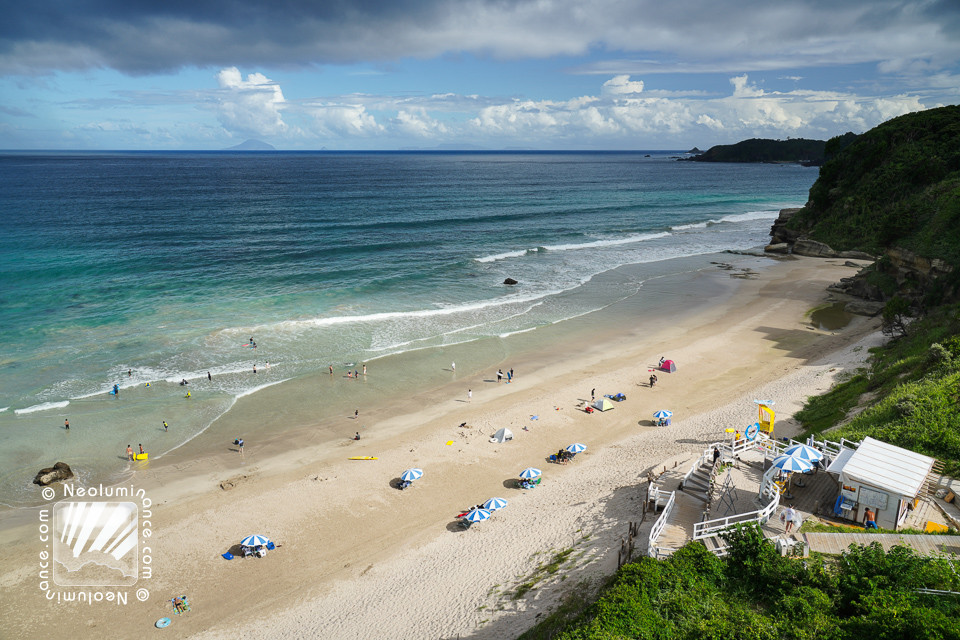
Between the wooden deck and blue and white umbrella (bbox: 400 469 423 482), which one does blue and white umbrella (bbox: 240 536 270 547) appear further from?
the wooden deck

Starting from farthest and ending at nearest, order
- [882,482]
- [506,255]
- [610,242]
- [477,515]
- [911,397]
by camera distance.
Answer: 1. [610,242]
2. [506,255]
3. [477,515]
4. [911,397]
5. [882,482]

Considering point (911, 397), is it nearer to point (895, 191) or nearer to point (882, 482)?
point (882, 482)

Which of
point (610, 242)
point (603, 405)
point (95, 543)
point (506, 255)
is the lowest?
point (95, 543)

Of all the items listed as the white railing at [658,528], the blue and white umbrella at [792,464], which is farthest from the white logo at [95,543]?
the blue and white umbrella at [792,464]

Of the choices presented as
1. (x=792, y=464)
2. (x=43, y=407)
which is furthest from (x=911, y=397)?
(x=43, y=407)

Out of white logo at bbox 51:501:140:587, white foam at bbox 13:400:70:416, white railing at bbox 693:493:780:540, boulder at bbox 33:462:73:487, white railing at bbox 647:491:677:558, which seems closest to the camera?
white railing at bbox 647:491:677:558

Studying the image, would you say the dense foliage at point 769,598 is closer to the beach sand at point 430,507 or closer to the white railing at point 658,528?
the white railing at point 658,528

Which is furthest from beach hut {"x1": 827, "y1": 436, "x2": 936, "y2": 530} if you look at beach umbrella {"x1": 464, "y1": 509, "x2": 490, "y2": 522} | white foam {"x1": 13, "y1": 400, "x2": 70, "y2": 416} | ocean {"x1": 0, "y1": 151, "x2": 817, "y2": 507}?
white foam {"x1": 13, "y1": 400, "x2": 70, "y2": 416}
